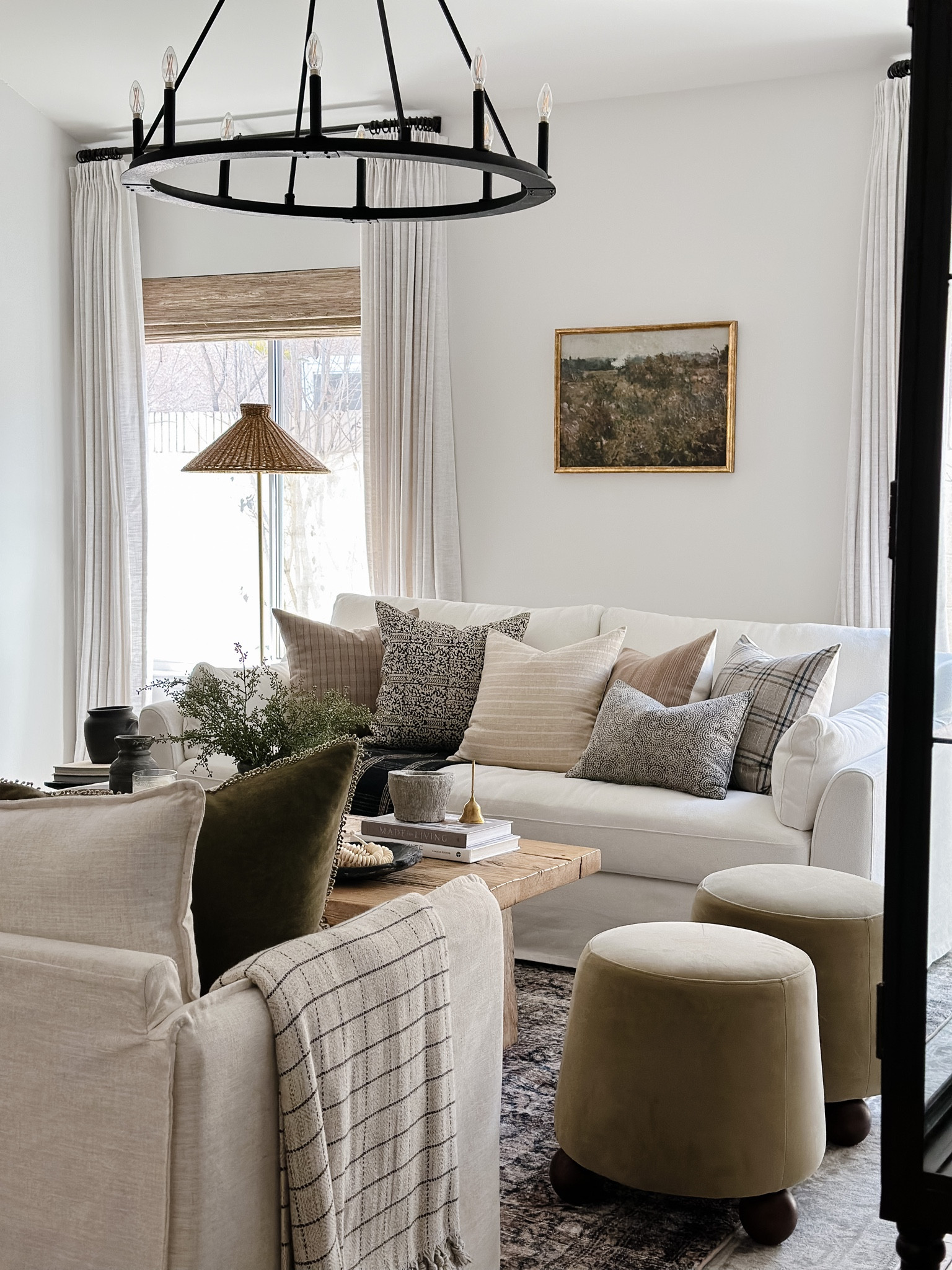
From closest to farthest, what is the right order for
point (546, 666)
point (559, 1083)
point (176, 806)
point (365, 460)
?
→ point (176, 806) < point (559, 1083) < point (546, 666) < point (365, 460)

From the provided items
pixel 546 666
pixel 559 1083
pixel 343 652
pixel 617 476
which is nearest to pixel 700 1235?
pixel 559 1083

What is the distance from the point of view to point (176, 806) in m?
1.47

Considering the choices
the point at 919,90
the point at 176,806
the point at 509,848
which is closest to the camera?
the point at 919,90

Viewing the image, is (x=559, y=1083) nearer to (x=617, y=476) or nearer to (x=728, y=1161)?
(x=728, y=1161)

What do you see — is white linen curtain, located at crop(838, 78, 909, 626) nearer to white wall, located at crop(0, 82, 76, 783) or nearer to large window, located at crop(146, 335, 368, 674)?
large window, located at crop(146, 335, 368, 674)

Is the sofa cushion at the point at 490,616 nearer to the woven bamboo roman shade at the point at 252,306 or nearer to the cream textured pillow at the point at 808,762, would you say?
the cream textured pillow at the point at 808,762

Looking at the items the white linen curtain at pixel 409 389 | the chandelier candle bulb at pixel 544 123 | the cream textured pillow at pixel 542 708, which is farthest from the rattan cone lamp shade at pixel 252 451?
the chandelier candle bulb at pixel 544 123

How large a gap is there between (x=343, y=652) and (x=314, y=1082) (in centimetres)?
303

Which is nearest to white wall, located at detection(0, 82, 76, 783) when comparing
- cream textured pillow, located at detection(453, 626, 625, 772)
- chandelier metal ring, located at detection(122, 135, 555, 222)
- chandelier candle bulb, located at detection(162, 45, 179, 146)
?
cream textured pillow, located at detection(453, 626, 625, 772)

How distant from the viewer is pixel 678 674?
3.89 m

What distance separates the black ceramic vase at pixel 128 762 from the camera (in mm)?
3109

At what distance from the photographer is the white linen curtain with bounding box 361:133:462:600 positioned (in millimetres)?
5215

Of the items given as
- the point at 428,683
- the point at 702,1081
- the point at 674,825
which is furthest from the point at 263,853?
the point at 428,683

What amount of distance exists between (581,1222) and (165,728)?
8.20 ft
